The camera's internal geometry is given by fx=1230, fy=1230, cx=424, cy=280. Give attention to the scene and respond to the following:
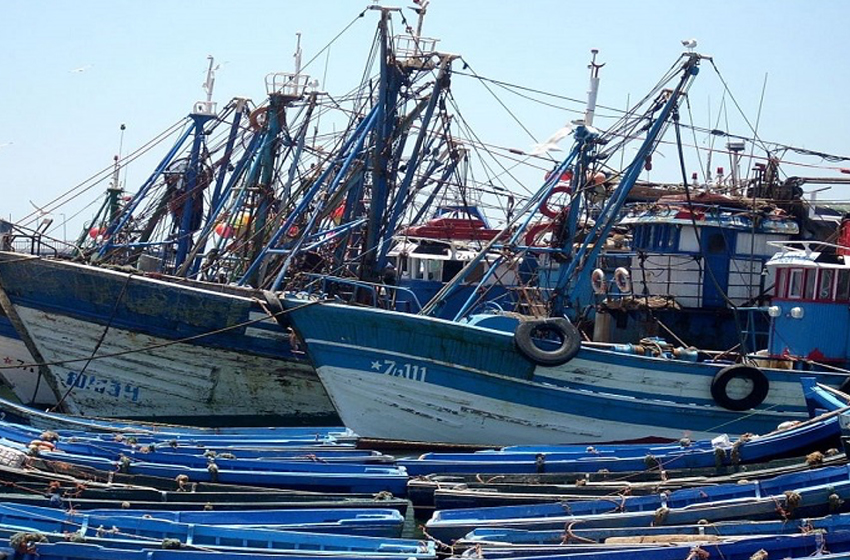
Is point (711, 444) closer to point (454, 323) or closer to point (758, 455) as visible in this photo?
point (758, 455)

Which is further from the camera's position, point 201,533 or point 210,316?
point 210,316

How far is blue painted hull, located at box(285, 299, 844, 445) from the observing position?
61.9 feet

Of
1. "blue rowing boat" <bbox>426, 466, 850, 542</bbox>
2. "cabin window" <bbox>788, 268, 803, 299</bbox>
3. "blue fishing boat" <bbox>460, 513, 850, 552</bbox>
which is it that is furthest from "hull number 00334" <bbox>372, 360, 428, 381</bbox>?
"cabin window" <bbox>788, 268, 803, 299</bbox>

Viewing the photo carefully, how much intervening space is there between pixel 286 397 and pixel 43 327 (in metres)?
4.90

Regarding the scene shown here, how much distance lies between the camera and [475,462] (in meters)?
16.8

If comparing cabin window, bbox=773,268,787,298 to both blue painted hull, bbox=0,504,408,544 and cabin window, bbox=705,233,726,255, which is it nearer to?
cabin window, bbox=705,233,726,255

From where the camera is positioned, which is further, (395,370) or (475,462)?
(395,370)

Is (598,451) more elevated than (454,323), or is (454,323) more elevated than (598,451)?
(454,323)

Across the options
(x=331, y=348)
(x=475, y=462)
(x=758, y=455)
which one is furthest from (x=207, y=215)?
(x=758, y=455)

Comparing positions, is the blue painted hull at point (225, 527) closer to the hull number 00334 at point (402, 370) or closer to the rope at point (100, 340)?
the hull number 00334 at point (402, 370)

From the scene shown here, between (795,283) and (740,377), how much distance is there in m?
2.13

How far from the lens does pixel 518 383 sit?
19.0 meters

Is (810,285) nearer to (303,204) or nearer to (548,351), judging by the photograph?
(548,351)

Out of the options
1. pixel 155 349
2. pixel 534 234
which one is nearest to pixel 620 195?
pixel 534 234
